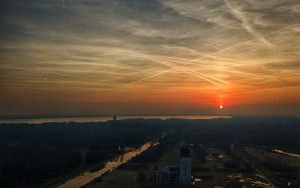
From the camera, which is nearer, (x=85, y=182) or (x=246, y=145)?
(x=85, y=182)

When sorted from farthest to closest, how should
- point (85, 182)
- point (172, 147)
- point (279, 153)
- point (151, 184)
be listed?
1. point (172, 147)
2. point (279, 153)
3. point (85, 182)
4. point (151, 184)

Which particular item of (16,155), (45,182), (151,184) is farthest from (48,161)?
(151,184)

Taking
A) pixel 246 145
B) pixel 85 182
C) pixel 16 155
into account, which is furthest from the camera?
pixel 246 145

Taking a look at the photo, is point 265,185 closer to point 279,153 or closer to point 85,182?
point 85,182

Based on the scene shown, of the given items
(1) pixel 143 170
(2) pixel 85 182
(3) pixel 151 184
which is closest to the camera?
(3) pixel 151 184

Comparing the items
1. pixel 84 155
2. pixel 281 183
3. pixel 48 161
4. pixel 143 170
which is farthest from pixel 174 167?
pixel 84 155

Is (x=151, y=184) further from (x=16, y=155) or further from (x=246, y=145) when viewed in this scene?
(x=246, y=145)
